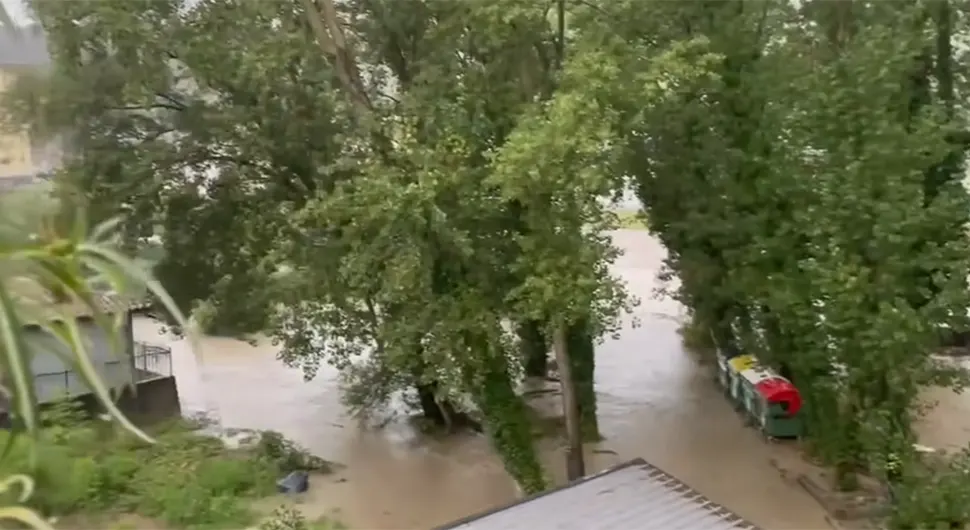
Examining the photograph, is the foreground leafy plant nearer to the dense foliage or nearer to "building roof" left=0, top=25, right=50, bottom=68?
"building roof" left=0, top=25, right=50, bottom=68

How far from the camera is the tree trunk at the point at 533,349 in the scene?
262 cm

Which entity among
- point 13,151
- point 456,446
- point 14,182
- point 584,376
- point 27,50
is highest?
point 27,50

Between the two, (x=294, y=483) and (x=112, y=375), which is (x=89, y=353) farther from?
(x=294, y=483)

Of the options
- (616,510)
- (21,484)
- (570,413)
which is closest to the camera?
(21,484)

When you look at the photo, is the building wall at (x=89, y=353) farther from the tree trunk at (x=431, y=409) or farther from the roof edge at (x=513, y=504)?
the tree trunk at (x=431, y=409)

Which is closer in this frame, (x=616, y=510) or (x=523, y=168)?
(x=616, y=510)

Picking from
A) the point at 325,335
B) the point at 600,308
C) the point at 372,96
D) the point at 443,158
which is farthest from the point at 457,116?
the point at 325,335

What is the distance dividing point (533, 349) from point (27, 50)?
1.87m

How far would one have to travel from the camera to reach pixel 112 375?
0.71 m

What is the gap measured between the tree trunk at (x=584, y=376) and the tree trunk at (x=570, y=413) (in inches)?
1.1

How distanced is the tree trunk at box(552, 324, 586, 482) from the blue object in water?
783 millimetres

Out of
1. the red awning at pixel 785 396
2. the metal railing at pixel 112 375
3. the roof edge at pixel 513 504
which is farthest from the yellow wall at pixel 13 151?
the red awning at pixel 785 396

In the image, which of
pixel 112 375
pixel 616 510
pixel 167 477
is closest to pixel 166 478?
pixel 167 477

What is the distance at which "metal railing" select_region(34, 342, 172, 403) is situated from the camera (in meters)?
0.62
